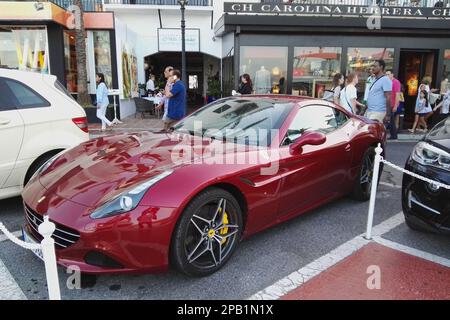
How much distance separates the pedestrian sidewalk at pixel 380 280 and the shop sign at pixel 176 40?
14.5 meters

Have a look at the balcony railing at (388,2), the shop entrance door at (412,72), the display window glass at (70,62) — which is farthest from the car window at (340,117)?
the display window glass at (70,62)

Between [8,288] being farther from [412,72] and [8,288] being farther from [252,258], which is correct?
[412,72]

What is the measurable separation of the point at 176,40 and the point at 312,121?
13.7m

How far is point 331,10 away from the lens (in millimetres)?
11125

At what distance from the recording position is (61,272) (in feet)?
9.76

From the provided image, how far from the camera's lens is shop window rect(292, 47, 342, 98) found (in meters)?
11.6

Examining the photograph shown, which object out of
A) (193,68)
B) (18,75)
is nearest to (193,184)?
(18,75)

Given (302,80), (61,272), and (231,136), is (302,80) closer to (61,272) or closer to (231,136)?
(231,136)

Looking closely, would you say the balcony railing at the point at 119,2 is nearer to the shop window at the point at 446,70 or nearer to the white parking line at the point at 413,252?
the shop window at the point at 446,70

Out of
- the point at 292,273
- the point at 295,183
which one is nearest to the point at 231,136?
the point at 295,183

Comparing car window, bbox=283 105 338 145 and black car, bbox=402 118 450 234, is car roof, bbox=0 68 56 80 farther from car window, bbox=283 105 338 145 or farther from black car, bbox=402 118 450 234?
black car, bbox=402 118 450 234

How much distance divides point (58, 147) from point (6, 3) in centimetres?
966

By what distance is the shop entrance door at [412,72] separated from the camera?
Answer: 12273 mm

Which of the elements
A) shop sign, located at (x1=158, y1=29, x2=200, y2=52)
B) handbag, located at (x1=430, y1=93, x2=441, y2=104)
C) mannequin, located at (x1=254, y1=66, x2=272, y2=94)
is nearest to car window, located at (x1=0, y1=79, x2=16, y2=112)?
mannequin, located at (x1=254, y1=66, x2=272, y2=94)
